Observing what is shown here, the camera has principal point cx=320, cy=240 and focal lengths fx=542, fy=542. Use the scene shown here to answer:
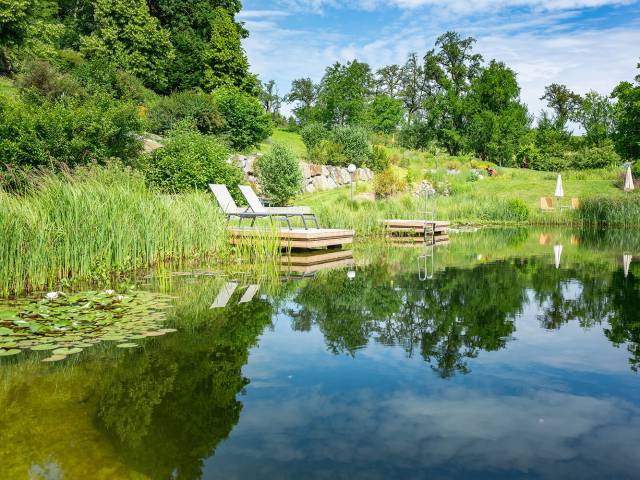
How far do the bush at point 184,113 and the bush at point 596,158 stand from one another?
19.4m

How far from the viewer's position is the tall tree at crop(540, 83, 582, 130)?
36.2 meters

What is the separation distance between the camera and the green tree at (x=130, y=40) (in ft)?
79.0

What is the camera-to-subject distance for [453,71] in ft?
117

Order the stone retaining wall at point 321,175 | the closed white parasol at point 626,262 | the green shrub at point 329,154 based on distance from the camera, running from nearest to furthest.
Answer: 1. the closed white parasol at point 626,262
2. the stone retaining wall at point 321,175
3. the green shrub at point 329,154

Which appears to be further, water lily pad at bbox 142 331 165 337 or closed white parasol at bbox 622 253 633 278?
closed white parasol at bbox 622 253 633 278

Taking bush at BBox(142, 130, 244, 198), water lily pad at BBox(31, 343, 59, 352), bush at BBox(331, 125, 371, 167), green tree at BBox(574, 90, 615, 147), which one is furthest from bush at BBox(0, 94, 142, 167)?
green tree at BBox(574, 90, 615, 147)

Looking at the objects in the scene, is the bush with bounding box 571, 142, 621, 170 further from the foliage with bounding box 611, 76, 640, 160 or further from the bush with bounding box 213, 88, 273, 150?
the bush with bounding box 213, 88, 273, 150

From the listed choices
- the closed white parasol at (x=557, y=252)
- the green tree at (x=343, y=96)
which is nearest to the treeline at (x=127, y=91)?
the green tree at (x=343, y=96)

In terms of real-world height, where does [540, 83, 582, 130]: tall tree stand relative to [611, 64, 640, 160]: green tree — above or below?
above

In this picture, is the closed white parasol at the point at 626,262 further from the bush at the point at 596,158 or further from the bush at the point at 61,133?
the bush at the point at 596,158

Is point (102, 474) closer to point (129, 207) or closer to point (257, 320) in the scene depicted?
point (257, 320)

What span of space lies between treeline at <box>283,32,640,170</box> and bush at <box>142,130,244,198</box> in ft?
58.1

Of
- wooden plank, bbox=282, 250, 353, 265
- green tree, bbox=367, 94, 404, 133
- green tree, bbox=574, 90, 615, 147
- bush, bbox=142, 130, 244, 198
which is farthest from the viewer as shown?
green tree, bbox=367, 94, 404, 133

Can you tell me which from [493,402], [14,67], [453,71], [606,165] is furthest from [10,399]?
[453,71]
